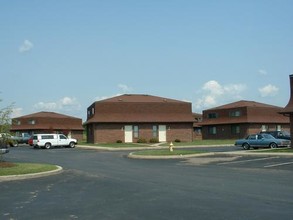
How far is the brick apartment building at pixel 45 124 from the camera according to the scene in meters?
76.1

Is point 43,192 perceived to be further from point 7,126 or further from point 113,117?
point 113,117

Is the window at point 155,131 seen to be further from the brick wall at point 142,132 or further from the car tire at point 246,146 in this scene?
the car tire at point 246,146

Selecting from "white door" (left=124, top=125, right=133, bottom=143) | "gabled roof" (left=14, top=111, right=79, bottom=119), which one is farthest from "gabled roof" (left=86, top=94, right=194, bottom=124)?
"gabled roof" (left=14, top=111, right=79, bottom=119)

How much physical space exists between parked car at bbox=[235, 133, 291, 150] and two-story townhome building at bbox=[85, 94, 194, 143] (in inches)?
801

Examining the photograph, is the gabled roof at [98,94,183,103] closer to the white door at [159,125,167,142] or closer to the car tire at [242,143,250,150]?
the white door at [159,125,167,142]

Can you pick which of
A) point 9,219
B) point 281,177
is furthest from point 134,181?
point 9,219

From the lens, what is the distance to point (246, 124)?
213ft

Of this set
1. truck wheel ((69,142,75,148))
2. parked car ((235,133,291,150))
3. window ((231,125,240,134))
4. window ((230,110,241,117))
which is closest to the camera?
parked car ((235,133,291,150))

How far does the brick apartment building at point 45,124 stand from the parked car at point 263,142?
42442 millimetres

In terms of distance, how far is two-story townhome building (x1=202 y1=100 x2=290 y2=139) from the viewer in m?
65.3

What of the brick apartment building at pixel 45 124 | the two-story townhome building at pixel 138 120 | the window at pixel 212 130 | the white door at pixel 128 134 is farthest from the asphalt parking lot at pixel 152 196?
the brick apartment building at pixel 45 124

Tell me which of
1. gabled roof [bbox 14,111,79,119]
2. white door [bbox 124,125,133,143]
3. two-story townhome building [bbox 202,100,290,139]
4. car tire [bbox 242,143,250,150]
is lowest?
car tire [bbox 242,143,250,150]

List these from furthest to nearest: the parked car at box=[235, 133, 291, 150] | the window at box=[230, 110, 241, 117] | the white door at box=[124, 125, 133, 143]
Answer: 1. the window at box=[230, 110, 241, 117]
2. the white door at box=[124, 125, 133, 143]
3. the parked car at box=[235, 133, 291, 150]

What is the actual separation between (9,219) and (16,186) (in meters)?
6.14
